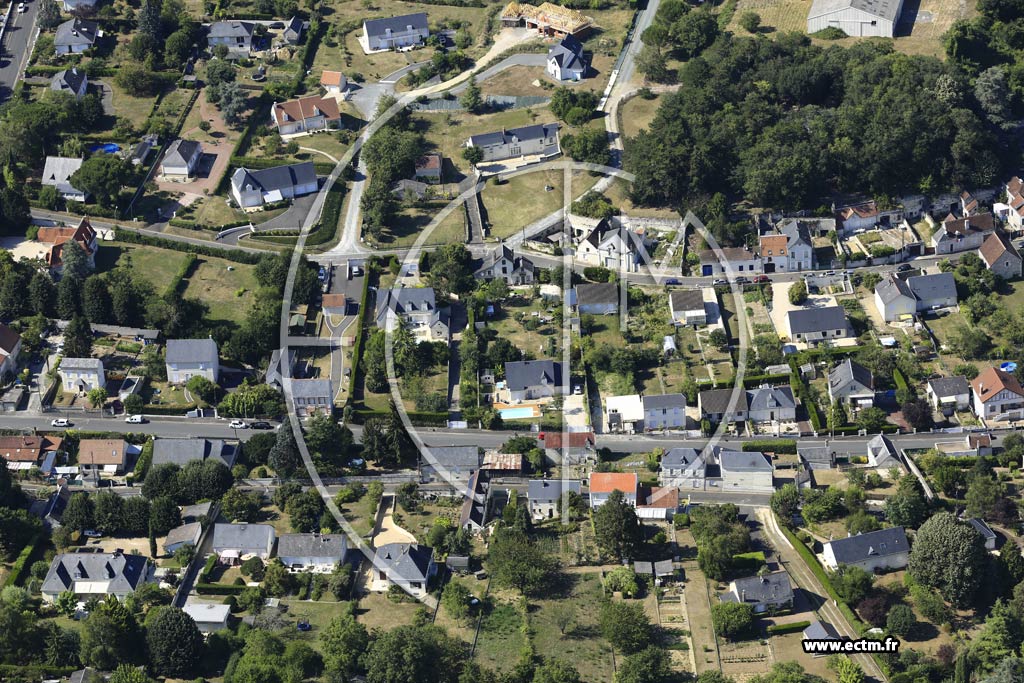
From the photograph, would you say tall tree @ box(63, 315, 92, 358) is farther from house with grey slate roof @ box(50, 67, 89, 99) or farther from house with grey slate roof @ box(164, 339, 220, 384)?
house with grey slate roof @ box(50, 67, 89, 99)

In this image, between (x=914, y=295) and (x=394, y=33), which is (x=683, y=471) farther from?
(x=394, y=33)

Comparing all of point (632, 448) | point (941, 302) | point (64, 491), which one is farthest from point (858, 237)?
point (64, 491)

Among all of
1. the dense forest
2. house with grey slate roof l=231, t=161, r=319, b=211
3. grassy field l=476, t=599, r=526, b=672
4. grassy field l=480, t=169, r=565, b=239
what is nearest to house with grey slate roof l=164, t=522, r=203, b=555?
grassy field l=476, t=599, r=526, b=672

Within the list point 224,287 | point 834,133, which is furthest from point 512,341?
point 834,133

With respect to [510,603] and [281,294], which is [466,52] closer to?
[281,294]

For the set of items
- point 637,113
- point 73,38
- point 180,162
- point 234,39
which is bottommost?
point 180,162

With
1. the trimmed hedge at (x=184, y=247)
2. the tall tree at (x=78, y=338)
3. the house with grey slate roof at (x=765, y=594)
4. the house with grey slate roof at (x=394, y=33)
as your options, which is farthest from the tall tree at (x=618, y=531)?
the house with grey slate roof at (x=394, y=33)
